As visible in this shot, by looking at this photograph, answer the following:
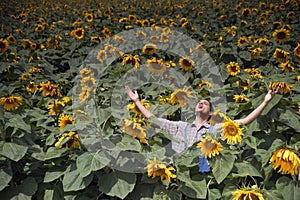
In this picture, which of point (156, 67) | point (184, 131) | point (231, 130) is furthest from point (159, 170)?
point (156, 67)

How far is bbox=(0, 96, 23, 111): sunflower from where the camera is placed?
3172 millimetres

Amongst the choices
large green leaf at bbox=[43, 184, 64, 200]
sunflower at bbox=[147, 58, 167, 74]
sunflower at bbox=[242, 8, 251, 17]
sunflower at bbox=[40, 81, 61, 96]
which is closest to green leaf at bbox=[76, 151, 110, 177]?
large green leaf at bbox=[43, 184, 64, 200]

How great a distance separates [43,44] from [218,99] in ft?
16.0

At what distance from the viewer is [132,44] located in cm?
691

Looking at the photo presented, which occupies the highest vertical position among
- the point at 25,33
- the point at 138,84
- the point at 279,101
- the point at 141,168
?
the point at 279,101

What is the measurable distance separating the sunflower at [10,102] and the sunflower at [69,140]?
0.68 meters

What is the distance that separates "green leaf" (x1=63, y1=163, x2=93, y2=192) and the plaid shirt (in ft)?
2.95

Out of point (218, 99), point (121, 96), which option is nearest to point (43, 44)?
point (121, 96)

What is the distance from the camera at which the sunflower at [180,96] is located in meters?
3.61

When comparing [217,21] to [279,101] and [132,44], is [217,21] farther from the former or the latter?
[279,101]

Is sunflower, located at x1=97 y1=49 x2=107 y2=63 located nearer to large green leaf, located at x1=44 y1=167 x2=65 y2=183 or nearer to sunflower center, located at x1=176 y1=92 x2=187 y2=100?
sunflower center, located at x1=176 y1=92 x2=187 y2=100

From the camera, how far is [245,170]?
258cm

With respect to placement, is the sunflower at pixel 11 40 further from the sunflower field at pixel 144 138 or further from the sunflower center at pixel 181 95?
the sunflower center at pixel 181 95

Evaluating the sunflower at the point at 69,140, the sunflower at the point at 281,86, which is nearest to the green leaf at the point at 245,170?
the sunflower at the point at 281,86
